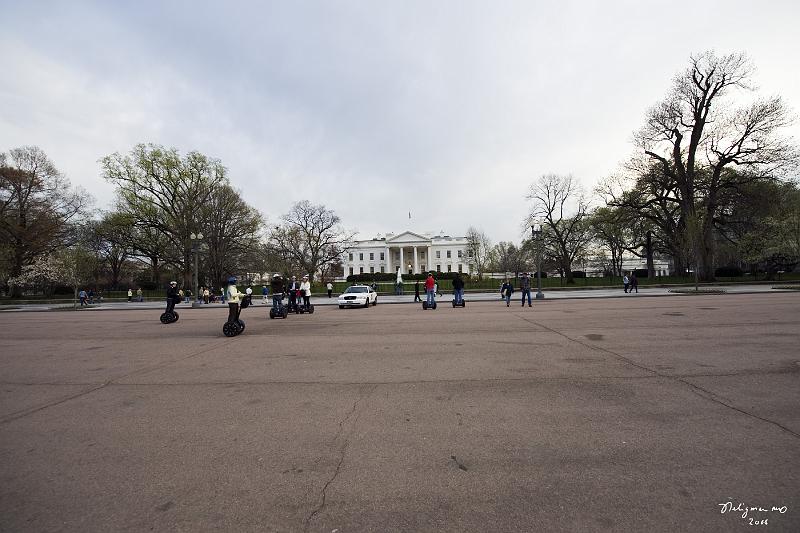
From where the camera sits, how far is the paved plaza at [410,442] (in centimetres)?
259

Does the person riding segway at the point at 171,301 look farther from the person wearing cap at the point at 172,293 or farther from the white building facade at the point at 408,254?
the white building facade at the point at 408,254

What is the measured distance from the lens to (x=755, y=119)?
114 ft

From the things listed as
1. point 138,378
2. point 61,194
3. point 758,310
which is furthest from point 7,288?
point 758,310

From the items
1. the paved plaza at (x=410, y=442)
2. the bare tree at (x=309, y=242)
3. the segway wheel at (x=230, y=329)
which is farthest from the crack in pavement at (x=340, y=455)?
the bare tree at (x=309, y=242)

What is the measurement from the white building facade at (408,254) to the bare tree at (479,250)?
14.3 meters

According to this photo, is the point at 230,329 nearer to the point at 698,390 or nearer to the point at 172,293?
the point at 172,293

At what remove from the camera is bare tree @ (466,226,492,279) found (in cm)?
7222

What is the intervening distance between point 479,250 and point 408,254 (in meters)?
28.6

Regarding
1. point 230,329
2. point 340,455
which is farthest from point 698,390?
point 230,329

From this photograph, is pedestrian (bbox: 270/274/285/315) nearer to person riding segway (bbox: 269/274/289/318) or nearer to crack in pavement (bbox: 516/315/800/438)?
person riding segway (bbox: 269/274/289/318)

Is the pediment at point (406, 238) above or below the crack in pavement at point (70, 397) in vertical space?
above

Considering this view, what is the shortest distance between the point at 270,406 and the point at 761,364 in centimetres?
787

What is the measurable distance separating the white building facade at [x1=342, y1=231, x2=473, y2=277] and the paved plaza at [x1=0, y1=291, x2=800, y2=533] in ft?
294

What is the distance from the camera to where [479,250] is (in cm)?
7794
